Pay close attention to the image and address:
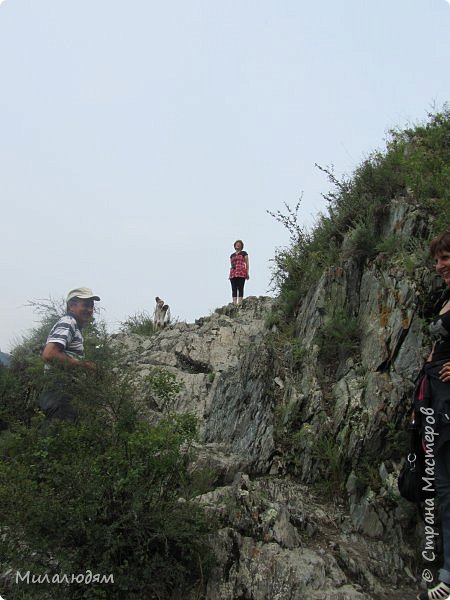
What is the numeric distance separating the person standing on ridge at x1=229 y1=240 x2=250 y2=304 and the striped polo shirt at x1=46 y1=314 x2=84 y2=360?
337 inches

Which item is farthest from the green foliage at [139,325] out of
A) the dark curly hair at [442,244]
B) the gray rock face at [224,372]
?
the dark curly hair at [442,244]

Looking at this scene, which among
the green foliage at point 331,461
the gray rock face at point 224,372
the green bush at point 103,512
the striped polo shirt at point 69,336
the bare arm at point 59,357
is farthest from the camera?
the gray rock face at point 224,372

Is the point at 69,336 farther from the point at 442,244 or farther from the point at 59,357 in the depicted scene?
the point at 442,244

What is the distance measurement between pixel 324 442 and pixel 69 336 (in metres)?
3.11

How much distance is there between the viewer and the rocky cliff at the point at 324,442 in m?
4.36

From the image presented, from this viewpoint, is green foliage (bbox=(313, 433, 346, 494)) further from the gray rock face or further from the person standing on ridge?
the person standing on ridge

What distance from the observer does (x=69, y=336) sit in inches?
207

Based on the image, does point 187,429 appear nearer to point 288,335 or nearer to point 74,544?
point 74,544

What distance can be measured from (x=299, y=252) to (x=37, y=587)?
22.4 ft

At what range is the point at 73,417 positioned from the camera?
5.15m

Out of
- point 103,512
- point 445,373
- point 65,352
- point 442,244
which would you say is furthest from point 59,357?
point 442,244

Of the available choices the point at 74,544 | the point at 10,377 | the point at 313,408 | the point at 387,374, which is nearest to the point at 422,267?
the point at 387,374

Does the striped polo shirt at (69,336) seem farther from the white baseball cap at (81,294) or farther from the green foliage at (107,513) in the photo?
the green foliage at (107,513)

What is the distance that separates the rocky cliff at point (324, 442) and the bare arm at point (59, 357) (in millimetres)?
1038
